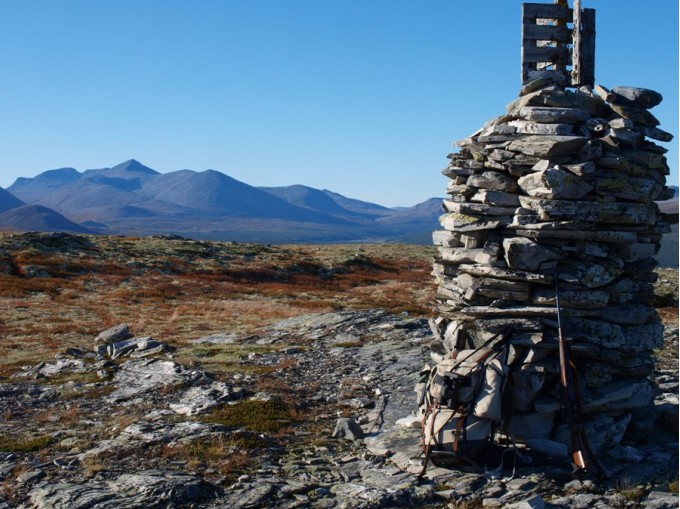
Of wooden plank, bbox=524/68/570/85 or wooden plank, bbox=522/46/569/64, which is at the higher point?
wooden plank, bbox=522/46/569/64

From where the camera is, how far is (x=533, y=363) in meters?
11.0

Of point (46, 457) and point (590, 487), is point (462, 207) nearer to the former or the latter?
point (590, 487)

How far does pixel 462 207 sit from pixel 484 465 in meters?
4.29

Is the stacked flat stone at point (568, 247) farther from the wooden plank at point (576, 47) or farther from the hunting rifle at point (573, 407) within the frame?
the wooden plank at point (576, 47)

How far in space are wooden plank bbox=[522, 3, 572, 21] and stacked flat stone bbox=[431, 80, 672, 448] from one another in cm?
145

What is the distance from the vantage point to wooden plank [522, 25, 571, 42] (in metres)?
12.4

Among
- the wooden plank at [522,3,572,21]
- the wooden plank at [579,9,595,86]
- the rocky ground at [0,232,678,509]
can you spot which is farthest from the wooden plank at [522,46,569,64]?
the rocky ground at [0,232,678,509]

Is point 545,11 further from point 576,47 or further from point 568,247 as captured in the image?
point 568,247

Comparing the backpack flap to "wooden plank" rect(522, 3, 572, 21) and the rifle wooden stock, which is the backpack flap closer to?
the rifle wooden stock

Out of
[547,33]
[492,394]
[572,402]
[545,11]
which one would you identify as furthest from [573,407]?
[545,11]

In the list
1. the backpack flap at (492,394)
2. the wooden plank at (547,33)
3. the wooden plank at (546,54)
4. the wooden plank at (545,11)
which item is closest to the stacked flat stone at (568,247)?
the backpack flap at (492,394)

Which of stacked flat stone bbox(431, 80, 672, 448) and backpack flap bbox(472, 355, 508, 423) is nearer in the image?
backpack flap bbox(472, 355, 508, 423)

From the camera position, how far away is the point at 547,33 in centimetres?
1238

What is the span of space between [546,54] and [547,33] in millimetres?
373
